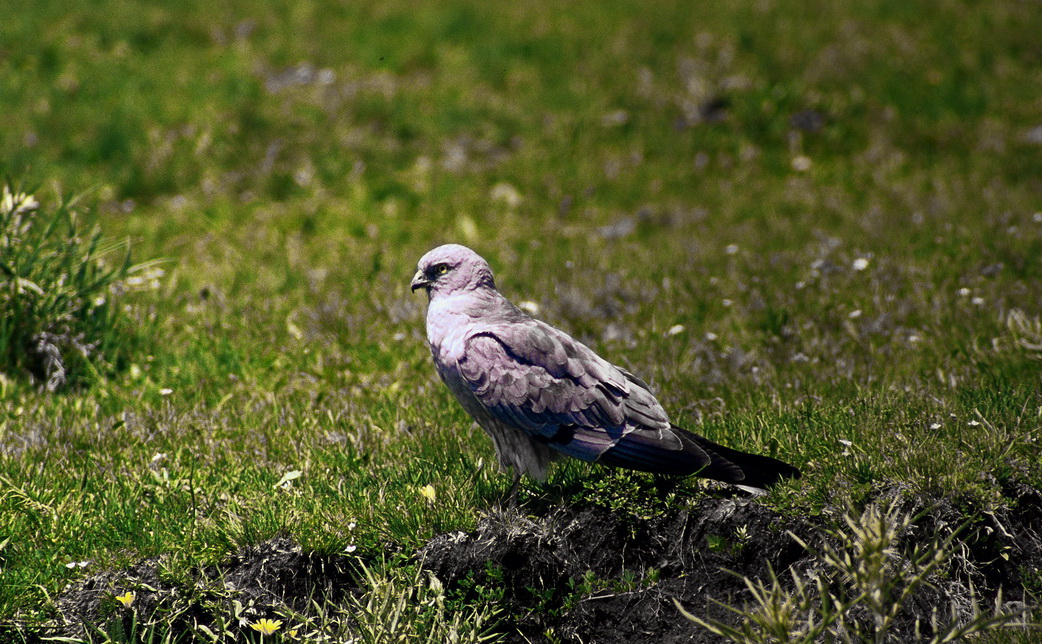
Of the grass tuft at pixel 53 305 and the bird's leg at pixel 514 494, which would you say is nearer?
the bird's leg at pixel 514 494

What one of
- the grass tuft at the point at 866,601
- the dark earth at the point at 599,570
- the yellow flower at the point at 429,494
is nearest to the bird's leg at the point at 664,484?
the dark earth at the point at 599,570

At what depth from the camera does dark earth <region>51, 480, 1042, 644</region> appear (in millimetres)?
3975

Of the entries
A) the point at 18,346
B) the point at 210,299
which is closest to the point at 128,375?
the point at 18,346

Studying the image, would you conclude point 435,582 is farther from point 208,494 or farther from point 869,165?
point 869,165

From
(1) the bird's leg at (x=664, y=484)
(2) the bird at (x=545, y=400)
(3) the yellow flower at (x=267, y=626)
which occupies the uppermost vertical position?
(2) the bird at (x=545, y=400)

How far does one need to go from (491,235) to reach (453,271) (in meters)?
4.09

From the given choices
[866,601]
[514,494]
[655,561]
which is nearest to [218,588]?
[514,494]

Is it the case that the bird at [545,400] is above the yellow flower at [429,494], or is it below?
above

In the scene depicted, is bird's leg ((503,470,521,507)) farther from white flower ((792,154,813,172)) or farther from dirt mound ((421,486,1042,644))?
white flower ((792,154,813,172))

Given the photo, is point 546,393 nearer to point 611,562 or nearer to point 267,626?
point 611,562

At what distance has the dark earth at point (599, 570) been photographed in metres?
3.97

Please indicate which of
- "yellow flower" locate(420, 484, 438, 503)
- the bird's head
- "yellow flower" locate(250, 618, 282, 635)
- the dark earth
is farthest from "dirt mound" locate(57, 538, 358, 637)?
the bird's head

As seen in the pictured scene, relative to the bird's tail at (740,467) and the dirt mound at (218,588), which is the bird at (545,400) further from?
the dirt mound at (218,588)

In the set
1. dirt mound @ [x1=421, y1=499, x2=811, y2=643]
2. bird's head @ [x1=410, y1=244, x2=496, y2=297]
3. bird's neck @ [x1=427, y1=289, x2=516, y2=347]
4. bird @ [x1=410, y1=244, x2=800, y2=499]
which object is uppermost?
bird's head @ [x1=410, y1=244, x2=496, y2=297]
